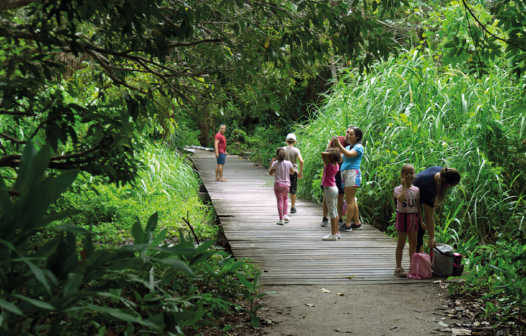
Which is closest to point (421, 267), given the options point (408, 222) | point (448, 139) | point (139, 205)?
point (408, 222)

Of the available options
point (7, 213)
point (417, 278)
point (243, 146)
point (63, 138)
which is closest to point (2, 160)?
point (63, 138)

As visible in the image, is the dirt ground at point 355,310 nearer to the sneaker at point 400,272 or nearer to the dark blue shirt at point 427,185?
the sneaker at point 400,272

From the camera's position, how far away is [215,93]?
4.12 metres

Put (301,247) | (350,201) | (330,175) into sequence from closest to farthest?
(301,247) → (330,175) → (350,201)

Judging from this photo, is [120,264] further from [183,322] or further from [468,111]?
[468,111]

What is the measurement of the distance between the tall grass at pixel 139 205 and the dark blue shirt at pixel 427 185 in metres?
3.60

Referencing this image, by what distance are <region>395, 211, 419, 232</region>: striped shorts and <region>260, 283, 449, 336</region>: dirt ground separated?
0.59 meters

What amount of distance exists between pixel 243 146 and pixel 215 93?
1728 centimetres

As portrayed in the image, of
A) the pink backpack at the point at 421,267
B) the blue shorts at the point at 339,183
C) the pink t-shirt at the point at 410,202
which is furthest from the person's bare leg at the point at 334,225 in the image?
the pink t-shirt at the point at 410,202

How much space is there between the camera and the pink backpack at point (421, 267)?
15.8ft

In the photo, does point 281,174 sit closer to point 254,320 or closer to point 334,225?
point 334,225

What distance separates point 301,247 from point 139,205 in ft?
11.1

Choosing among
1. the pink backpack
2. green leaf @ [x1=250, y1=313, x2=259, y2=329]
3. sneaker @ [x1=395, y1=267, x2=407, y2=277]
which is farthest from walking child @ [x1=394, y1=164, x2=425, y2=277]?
green leaf @ [x1=250, y1=313, x2=259, y2=329]

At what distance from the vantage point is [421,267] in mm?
4828
